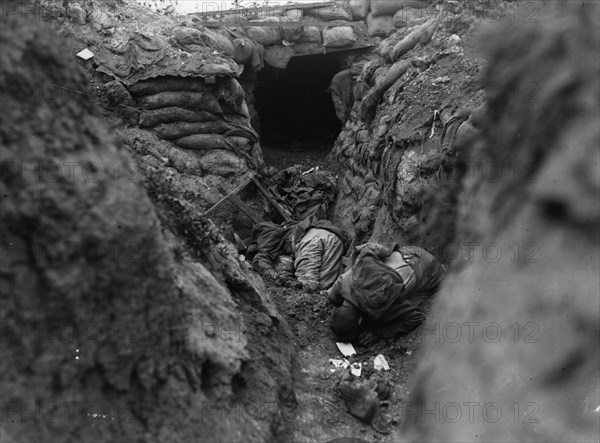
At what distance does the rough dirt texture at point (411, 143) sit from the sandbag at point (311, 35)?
9.01 ft

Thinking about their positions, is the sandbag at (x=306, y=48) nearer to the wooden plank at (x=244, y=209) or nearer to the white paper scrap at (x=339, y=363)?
the wooden plank at (x=244, y=209)

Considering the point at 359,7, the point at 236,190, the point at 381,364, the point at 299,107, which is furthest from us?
the point at 299,107

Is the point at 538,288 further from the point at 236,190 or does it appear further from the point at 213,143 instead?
the point at 213,143

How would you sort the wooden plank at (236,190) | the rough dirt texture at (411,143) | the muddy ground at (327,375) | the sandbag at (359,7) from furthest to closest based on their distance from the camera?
the sandbag at (359,7) < the wooden plank at (236,190) < the rough dirt texture at (411,143) < the muddy ground at (327,375)

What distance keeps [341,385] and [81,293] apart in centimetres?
200

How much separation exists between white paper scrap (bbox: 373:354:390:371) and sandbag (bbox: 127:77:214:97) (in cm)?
559

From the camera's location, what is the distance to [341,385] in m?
3.99

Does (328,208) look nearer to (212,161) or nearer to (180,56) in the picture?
(212,161)

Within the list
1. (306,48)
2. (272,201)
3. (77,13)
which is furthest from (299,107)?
(77,13)

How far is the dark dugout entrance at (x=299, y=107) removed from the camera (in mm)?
14188

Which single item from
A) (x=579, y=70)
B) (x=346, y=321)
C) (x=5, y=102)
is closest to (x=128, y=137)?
(x=346, y=321)

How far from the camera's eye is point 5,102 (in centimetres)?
269

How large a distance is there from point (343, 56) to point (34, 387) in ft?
36.9

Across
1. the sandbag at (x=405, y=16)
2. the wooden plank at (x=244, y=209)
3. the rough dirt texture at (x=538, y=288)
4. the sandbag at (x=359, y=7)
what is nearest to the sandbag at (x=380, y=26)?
the sandbag at (x=405, y=16)
